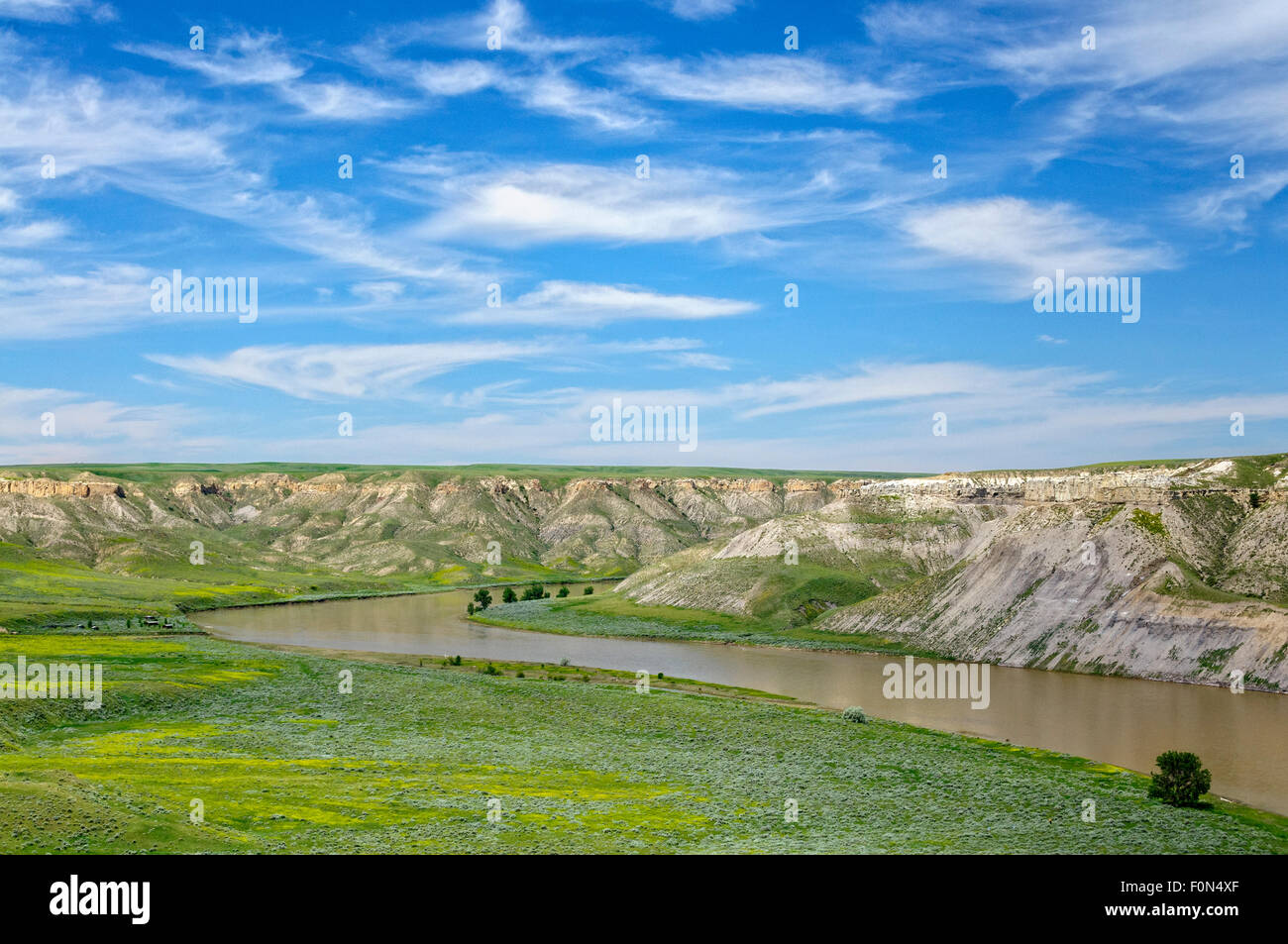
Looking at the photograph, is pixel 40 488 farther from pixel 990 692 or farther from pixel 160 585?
pixel 990 692

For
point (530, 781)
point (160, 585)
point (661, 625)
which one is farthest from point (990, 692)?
point (160, 585)

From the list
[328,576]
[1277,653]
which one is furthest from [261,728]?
[328,576]

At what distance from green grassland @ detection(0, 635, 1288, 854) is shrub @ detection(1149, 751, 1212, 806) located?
859mm

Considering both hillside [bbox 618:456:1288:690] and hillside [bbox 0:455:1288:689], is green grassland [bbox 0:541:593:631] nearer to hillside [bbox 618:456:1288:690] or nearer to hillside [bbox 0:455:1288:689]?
hillside [bbox 0:455:1288:689]

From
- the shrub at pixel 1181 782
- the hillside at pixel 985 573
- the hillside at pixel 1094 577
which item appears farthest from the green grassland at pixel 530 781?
the hillside at pixel 985 573

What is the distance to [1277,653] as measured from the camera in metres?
63.6

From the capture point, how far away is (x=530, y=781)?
132 ft

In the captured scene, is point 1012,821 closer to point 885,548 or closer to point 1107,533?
point 1107,533

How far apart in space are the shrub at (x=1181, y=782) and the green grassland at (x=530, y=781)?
859 millimetres

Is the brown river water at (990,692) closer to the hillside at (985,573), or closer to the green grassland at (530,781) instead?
the green grassland at (530,781)

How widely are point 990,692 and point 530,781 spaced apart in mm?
38525

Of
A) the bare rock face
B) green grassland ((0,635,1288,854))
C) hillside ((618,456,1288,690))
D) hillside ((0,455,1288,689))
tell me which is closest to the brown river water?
hillside ((618,456,1288,690))
